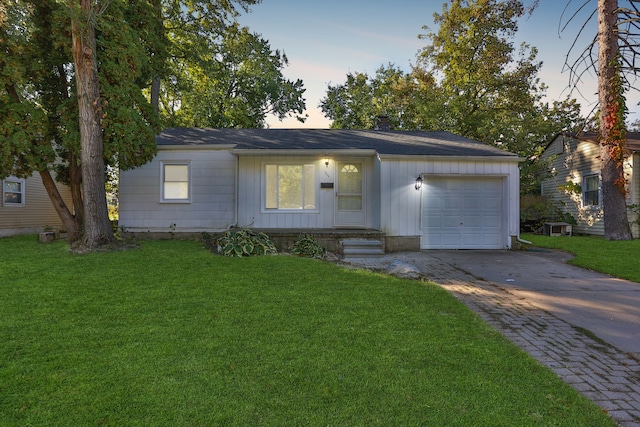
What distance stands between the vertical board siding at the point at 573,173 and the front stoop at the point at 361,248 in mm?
11102

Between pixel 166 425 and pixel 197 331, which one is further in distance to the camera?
pixel 197 331

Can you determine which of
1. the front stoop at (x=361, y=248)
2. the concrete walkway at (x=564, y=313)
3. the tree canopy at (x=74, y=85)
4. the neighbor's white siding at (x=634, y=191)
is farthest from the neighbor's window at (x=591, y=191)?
the tree canopy at (x=74, y=85)

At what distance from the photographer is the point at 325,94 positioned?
89.2ft

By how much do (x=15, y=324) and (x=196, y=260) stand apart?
345 cm

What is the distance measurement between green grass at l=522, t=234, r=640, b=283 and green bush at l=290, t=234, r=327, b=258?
579 centimetres

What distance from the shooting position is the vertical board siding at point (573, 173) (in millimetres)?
14150

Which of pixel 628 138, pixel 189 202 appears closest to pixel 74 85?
pixel 189 202

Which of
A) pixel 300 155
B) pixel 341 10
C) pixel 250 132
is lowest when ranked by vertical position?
pixel 300 155

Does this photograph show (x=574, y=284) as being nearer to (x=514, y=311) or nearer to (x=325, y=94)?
(x=514, y=311)

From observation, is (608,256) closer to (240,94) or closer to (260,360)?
(260,360)

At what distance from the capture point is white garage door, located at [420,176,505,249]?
9.53 meters

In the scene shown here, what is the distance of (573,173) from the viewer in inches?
614

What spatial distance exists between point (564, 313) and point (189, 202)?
9.59 metres

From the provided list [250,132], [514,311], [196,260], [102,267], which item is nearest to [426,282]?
[514,311]
